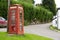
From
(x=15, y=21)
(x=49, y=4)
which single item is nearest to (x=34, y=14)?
(x=49, y=4)

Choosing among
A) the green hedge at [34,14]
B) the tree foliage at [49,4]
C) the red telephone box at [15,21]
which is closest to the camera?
the red telephone box at [15,21]

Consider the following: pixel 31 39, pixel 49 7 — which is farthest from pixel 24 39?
pixel 49 7

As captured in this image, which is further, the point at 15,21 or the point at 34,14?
the point at 34,14

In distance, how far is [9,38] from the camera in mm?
14719

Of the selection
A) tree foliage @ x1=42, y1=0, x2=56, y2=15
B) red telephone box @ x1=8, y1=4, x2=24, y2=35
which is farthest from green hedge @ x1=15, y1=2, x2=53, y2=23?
red telephone box @ x1=8, y1=4, x2=24, y2=35

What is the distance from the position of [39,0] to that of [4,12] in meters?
31.9

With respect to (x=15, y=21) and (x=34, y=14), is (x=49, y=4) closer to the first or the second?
(x=34, y=14)

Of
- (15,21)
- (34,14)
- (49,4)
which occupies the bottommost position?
(34,14)

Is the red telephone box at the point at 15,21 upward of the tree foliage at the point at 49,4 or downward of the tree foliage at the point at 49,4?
upward

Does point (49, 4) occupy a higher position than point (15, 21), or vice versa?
point (15, 21)

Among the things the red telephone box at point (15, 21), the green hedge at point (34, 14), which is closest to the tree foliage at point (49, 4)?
the green hedge at point (34, 14)

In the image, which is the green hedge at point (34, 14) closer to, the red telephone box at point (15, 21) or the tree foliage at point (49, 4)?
the tree foliage at point (49, 4)

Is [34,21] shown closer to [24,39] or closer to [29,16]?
[29,16]

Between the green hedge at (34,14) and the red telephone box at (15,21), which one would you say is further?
the green hedge at (34,14)
